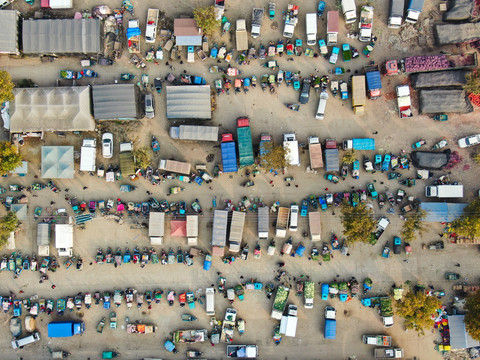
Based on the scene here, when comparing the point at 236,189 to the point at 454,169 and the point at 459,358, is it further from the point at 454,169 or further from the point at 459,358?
the point at 459,358

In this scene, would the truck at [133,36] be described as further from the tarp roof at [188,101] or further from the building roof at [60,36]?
the tarp roof at [188,101]

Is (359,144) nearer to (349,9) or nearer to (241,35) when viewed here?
(349,9)

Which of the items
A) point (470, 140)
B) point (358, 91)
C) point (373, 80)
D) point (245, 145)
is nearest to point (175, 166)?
point (245, 145)

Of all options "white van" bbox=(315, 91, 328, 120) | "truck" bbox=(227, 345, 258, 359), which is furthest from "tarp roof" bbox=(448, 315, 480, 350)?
"white van" bbox=(315, 91, 328, 120)

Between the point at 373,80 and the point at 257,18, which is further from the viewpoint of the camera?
the point at 257,18

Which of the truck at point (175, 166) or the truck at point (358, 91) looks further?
the truck at point (175, 166)

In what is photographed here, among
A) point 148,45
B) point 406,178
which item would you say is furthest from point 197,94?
point 406,178

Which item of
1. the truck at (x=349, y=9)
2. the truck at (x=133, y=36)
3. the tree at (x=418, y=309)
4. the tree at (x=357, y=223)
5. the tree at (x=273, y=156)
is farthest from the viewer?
the truck at (x=133, y=36)

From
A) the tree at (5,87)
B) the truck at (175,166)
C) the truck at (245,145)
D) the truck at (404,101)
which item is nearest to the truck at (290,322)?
the truck at (245,145)
